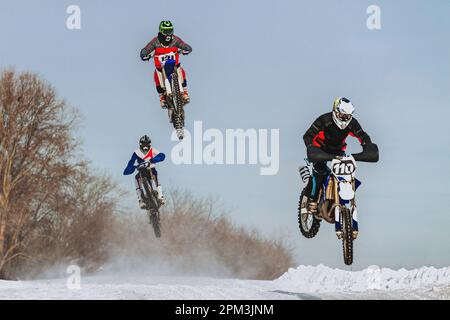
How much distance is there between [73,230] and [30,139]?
5.20 metres

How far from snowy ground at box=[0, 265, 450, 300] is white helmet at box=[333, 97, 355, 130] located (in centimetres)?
535

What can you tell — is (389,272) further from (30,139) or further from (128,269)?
(30,139)

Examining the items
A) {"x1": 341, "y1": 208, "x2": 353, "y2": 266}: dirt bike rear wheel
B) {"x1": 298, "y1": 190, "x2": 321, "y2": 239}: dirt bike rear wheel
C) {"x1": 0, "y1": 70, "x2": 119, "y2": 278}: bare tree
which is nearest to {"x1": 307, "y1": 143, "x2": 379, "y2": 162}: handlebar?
{"x1": 341, "y1": 208, "x2": 353, "y2": 266}: dirt bike rear wheel

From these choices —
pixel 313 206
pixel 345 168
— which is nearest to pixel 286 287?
pixel 313 206

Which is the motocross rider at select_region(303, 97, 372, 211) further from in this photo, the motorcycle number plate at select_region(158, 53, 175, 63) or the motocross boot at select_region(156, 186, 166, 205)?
the motocross boot at select_region(156, 186, 166, 205)

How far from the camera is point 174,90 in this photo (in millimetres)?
19219

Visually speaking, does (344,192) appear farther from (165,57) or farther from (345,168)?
(165,57)

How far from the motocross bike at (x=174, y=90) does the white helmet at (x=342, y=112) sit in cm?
387

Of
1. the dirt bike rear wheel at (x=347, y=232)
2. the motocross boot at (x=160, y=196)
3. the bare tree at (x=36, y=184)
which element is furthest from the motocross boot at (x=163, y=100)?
the bare tree at (x=36, y=184)

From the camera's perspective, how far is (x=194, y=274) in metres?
29.2

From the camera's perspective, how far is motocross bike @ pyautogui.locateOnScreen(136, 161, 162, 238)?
20.1m

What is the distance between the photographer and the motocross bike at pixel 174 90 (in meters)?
19.0
